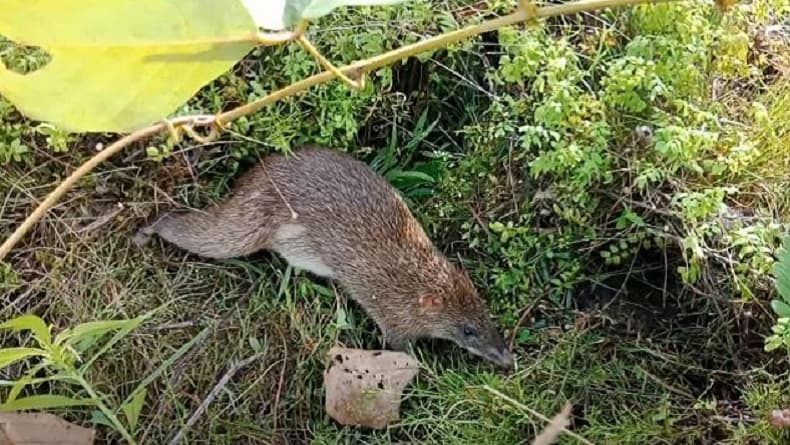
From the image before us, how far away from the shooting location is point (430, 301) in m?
3.64

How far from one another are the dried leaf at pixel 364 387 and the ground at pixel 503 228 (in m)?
0.05

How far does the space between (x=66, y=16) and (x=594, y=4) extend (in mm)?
539

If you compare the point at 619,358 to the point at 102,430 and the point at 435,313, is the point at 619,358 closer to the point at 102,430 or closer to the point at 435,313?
the point at 435,313

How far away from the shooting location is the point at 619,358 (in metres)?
3.34

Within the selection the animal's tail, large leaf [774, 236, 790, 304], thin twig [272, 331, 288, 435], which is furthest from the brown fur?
large leaf [774, 236, 790, 304]

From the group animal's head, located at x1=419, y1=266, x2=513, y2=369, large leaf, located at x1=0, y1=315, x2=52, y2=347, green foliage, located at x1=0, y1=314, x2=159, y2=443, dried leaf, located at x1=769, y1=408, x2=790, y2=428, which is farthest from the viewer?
animal's head, located at x1=419, y1=266, x2=513, y2=369

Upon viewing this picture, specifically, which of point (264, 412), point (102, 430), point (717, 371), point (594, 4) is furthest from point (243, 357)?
point (594, 4)

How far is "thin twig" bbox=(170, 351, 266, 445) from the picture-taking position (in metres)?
3.25

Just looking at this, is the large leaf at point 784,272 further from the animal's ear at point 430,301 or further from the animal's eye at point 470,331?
the animal's ear at point 430,301

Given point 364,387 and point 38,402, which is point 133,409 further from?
point 364,387

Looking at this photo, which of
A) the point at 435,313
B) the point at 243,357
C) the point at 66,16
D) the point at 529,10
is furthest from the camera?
the point at 435,313

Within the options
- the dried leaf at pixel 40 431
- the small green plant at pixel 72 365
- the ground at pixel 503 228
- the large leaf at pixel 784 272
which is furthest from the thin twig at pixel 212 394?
the large leaf at pixel 784 272

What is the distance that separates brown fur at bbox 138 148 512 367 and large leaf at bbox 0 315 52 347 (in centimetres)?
102

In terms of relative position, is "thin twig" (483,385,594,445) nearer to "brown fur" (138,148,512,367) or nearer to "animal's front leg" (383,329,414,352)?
"brown fur" (138,148,512,367)
